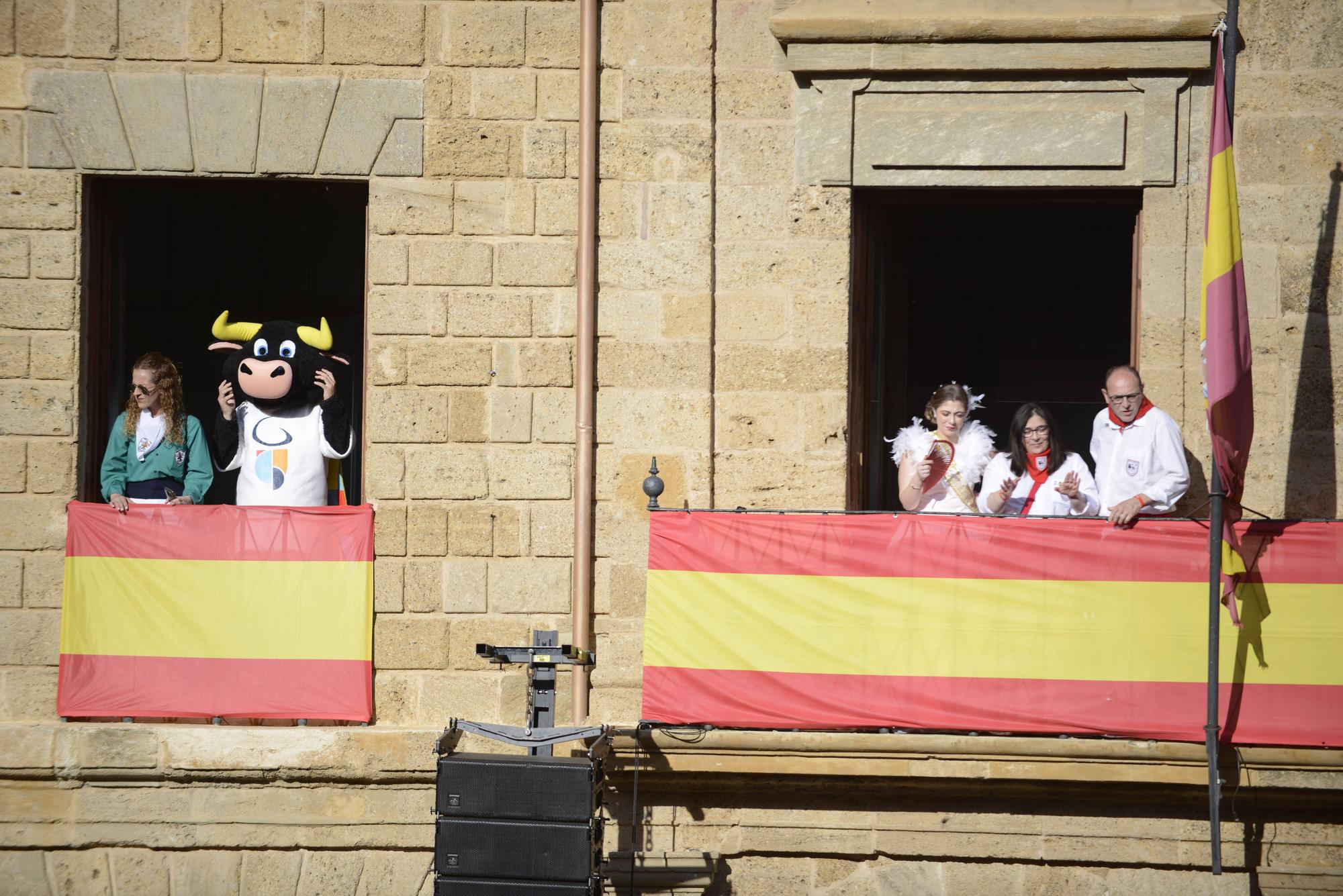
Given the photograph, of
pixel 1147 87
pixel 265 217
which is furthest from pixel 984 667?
pixel 265 217

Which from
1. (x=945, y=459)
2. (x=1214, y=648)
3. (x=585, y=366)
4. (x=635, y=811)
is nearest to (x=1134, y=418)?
(x=945, y=459)

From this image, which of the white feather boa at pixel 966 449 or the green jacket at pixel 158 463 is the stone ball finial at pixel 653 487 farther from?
the green jacket at pixel 158 463

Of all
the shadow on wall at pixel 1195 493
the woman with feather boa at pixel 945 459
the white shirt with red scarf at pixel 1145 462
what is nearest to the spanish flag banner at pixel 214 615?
the woman with feather boa at pixel 945 459

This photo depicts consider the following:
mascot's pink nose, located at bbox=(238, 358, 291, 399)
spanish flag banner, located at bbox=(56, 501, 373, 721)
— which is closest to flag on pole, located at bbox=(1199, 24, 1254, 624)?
spanish flag banner, located at bbox=(56, 501, 373, 721)

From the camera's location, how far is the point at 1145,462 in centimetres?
752

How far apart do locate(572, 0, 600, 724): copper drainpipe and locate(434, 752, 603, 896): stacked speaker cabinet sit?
126 cm

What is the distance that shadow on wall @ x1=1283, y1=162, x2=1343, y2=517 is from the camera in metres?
7.82

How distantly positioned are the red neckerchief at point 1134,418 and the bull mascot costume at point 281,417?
4.01 metres

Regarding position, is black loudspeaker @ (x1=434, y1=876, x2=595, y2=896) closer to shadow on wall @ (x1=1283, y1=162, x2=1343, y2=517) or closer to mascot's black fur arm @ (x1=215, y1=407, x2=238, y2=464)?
mascot's black fur arm @ (x1=215, y1=407, x2=238, y2=464)

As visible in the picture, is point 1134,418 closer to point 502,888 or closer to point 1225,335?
point 1225,335

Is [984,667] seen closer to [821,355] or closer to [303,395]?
[821,355]

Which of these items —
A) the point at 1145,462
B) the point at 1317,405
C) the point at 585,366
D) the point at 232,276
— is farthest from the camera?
the point at 232,276

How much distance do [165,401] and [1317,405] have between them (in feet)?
20.0

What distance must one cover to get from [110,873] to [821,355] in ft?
15.0
